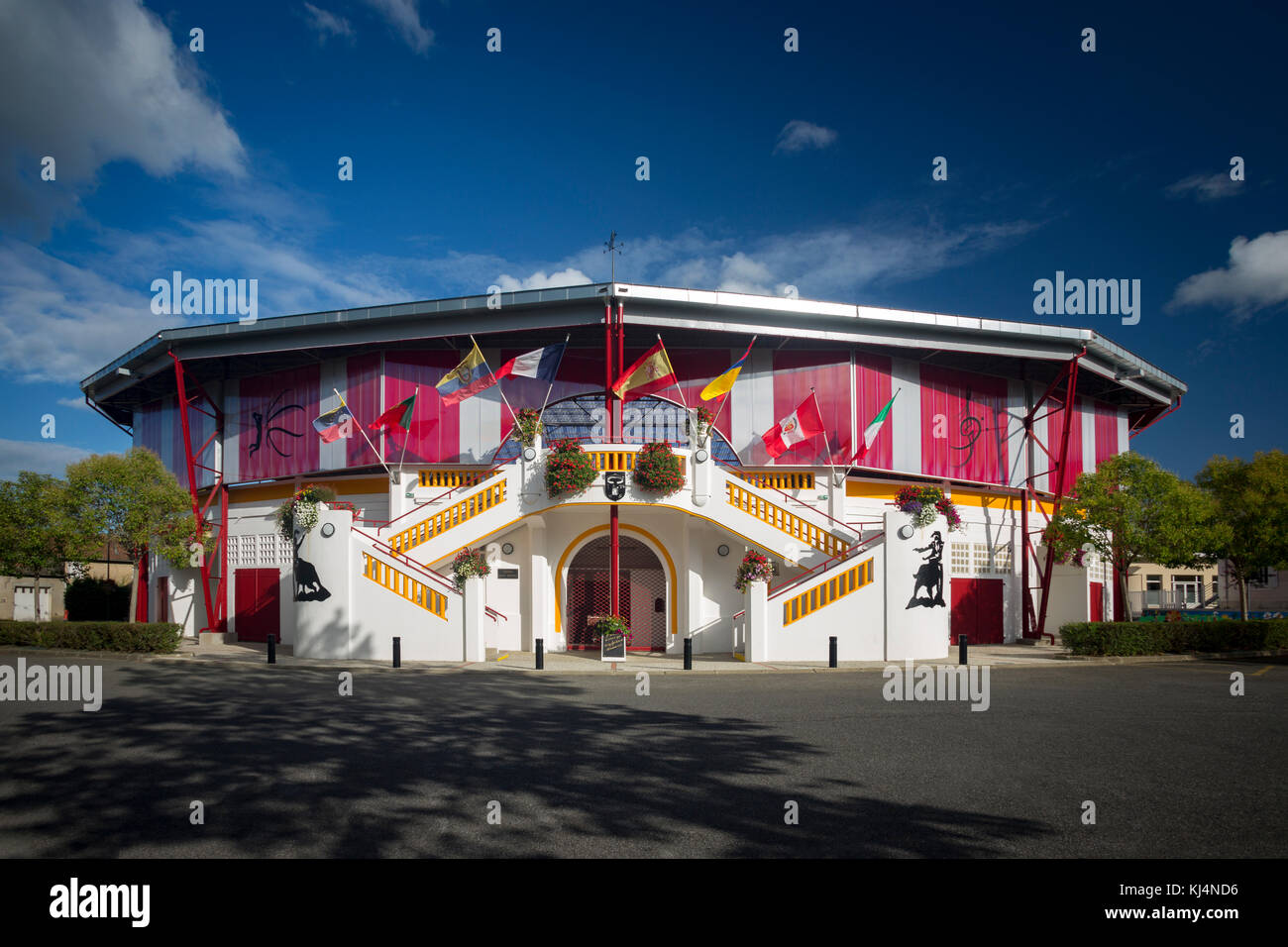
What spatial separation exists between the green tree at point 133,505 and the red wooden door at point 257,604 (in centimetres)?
206

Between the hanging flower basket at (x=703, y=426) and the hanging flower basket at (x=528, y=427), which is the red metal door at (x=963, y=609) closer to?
the hanging flower basket at (x=703, y=426)

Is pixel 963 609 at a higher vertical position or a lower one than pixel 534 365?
lower

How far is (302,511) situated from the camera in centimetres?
2127

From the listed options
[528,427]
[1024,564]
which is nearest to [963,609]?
[1024,564]

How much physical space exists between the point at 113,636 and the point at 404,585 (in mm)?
8914

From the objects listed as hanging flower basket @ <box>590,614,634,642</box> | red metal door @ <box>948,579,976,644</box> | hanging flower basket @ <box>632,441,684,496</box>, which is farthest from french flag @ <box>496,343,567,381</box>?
red metal door @ <box>948,579,976,644</box>

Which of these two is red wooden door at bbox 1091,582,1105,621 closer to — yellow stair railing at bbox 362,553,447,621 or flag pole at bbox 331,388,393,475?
yellow stair railing at bbox 362,553,447,621

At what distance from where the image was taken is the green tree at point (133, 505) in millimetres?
24172

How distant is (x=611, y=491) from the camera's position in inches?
846

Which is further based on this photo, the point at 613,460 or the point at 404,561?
the point at 613,460

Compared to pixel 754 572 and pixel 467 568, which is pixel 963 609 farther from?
pixel 467 568

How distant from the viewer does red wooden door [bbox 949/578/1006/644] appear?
26516 millimetres

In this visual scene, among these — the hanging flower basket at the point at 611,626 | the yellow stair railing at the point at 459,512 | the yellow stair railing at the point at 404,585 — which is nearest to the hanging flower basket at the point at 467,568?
the yellow stair railing at the point at 404,585

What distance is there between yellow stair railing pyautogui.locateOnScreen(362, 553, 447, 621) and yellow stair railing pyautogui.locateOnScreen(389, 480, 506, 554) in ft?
4.43
